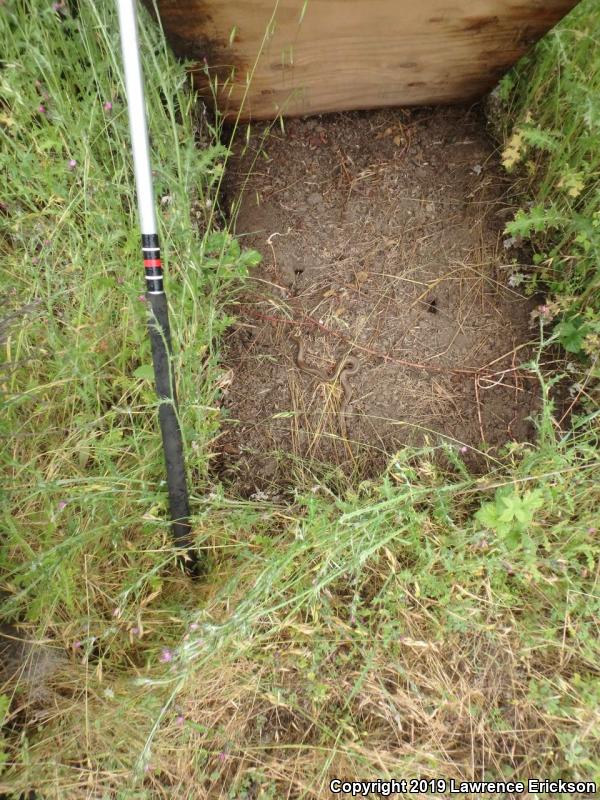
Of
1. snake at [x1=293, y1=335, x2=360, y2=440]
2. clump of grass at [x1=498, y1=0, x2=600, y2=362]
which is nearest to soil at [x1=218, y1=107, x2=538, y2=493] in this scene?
snake at [x1=293, y1=335, x2=360, y2=440]

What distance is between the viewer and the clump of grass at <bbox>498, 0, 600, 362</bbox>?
1.64m

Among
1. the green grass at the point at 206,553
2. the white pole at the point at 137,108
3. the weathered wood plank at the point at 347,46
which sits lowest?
the green grass at the point at 206,553

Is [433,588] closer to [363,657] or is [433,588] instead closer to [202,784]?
[363,657]

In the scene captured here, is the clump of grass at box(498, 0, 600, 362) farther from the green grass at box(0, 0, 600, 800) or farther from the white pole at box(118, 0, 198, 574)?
the white pole at box(118, 0, 198, 574)

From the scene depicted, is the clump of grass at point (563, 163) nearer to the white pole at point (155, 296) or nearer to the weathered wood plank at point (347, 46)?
the weathered wood plank at point (347, 46)

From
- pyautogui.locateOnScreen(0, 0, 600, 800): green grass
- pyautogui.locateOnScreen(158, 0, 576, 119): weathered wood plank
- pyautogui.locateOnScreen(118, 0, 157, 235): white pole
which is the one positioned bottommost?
pyautogui.locateOnScreen(0, 0, 600, 800): green grass

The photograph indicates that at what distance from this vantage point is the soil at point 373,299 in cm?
188

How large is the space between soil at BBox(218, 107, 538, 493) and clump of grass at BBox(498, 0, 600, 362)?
0.44ft

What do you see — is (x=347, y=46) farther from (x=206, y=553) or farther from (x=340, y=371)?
(x=206, y=553)

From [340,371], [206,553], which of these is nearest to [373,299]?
[340,371]

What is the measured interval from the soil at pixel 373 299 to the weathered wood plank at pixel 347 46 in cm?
14

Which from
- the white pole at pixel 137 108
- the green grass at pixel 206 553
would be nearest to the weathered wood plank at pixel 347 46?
the green grass at pixel 206 553

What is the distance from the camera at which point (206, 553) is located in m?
1.73

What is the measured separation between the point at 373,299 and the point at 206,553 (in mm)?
1231
